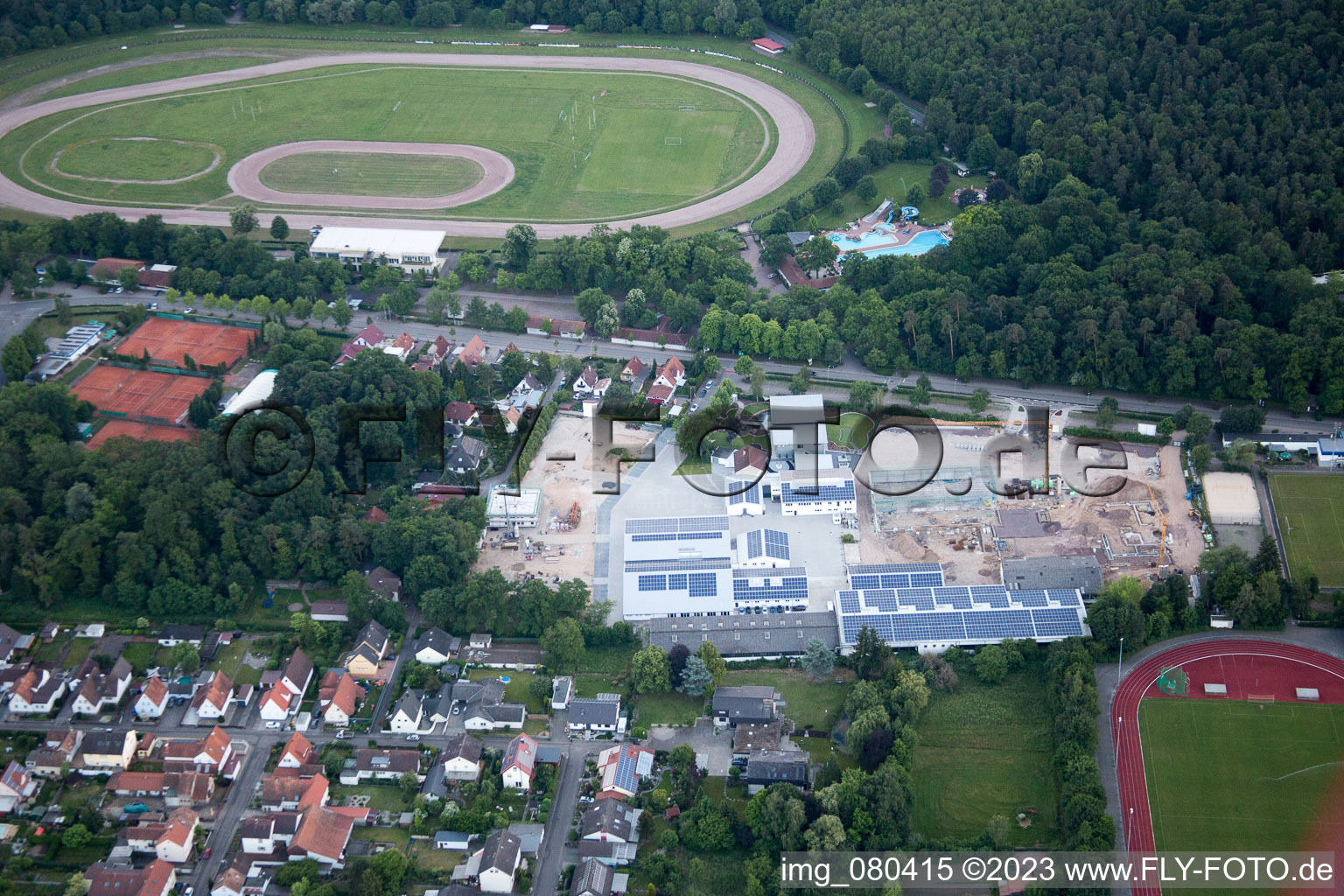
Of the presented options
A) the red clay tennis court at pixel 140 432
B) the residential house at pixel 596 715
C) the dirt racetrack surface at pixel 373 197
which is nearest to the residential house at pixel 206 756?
the residential house at pixel 596 715

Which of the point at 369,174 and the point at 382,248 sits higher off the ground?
the point at 369,174

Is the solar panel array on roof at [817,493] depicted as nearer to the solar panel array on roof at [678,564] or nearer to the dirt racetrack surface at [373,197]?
the solar panel array on roof at [678,564]

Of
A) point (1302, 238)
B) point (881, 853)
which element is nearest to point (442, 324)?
point (881, 853)

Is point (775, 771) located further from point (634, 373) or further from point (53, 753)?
point (634, 373)

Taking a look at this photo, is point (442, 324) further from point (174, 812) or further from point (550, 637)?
point (174, 812)

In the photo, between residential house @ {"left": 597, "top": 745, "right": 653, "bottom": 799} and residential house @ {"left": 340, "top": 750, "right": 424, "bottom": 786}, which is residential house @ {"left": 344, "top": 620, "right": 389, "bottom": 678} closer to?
residential house @ {"left": 340, "top": 750, "right": 424, "bottom": 786}

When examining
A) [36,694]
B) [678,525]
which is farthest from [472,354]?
[36,694]
